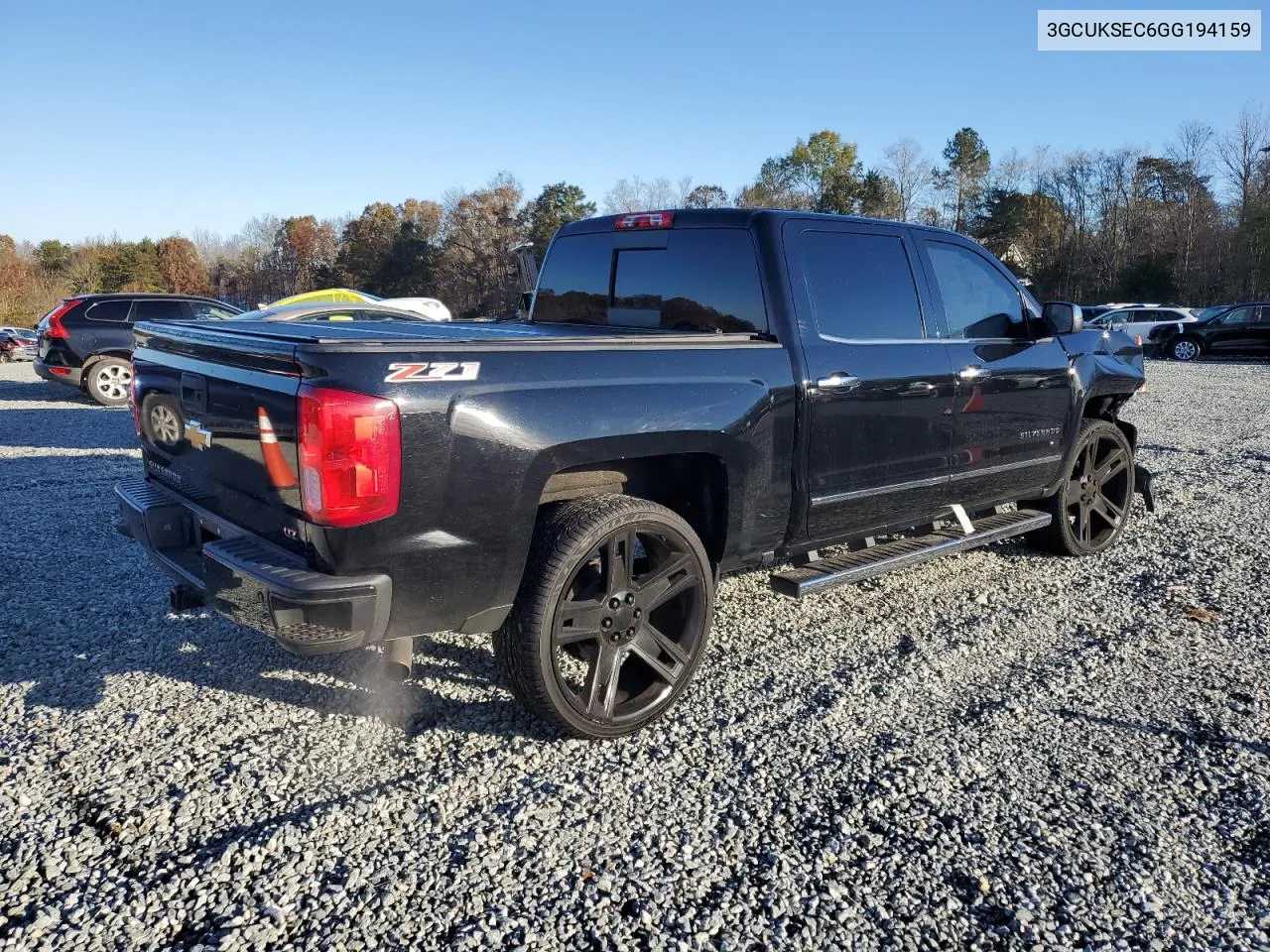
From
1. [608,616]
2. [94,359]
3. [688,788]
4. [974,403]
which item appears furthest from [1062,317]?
[94,359]

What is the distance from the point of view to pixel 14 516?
254 inches

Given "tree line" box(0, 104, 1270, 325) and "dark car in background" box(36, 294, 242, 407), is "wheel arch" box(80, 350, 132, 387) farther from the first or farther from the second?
"tree line" box(0, 104, 1270, 325)

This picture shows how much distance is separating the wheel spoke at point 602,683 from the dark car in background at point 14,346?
87.3 ft

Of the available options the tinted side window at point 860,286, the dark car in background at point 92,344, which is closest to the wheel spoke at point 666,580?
the tinted side window at point 860,286

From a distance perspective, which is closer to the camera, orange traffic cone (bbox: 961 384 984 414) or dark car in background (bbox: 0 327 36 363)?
orange traffic cone (bbox: 961 384 984 414)

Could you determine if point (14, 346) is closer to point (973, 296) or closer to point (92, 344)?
point (92, 344)

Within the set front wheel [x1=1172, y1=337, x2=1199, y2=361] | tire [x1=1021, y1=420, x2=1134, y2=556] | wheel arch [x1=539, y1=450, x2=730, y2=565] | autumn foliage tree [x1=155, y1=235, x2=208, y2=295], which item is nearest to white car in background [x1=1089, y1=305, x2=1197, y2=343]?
front wheel [x1=1172, y1=337, x2=1199, y2=361]

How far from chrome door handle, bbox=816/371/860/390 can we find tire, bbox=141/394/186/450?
100 inches

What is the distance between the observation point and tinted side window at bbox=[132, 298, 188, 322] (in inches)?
555

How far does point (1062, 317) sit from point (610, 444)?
3176mm

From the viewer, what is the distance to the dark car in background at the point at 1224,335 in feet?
77.9

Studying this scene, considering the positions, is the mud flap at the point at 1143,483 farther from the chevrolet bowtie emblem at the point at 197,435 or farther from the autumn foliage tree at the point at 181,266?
the autumn foliage tree at the point at 181,266

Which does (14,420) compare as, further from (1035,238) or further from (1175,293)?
(1035,238)

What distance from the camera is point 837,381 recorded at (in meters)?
3.81
